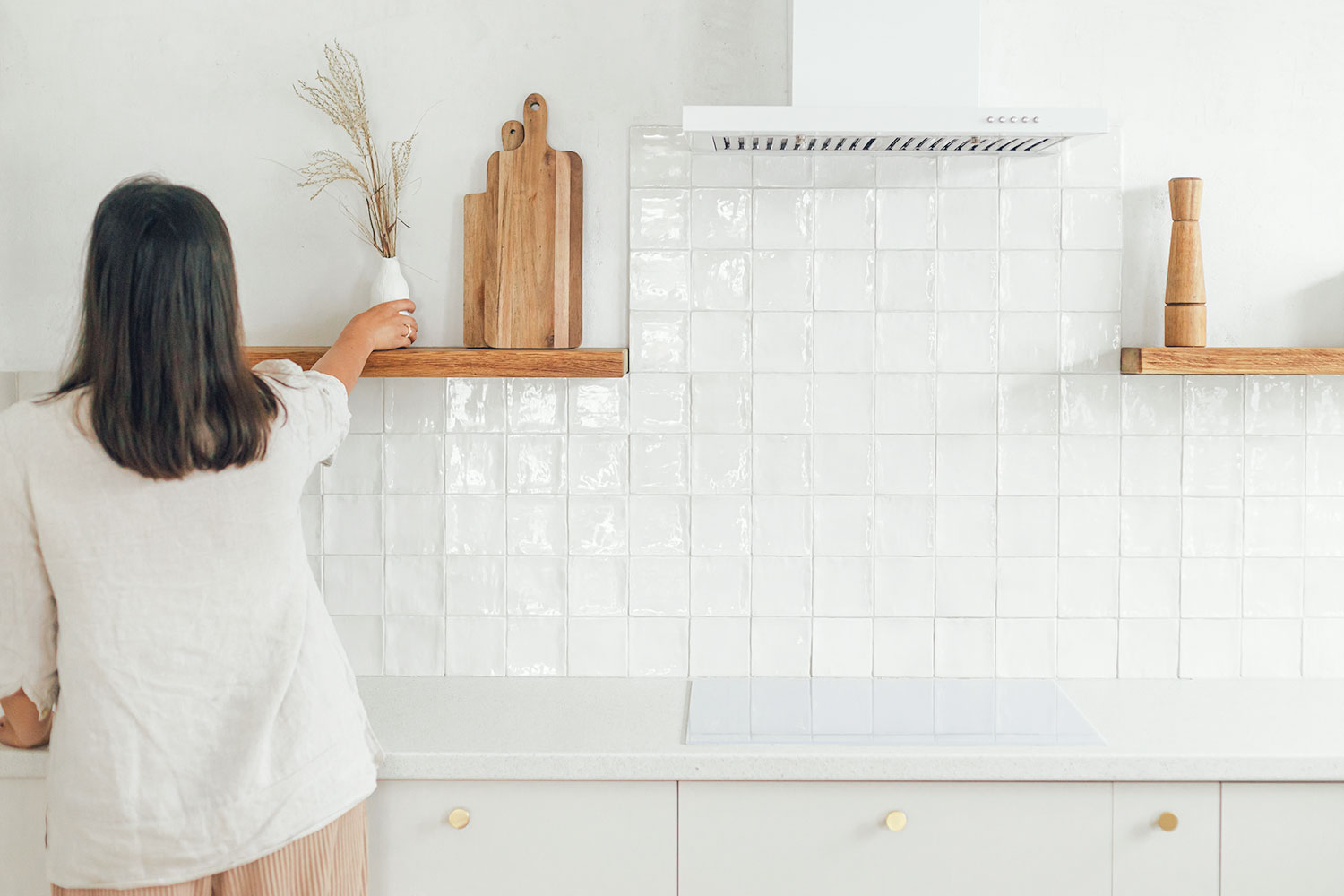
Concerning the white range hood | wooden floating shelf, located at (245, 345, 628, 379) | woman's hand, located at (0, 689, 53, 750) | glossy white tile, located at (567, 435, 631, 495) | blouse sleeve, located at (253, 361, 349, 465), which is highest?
the white range hood

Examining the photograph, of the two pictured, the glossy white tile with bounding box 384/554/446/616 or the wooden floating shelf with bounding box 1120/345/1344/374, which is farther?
the glossy white tile with bounding box 384/554/446/616

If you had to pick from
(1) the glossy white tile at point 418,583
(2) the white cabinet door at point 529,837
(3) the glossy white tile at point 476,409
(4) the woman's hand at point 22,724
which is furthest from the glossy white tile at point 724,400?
(4) the woman's hand at point 22,724

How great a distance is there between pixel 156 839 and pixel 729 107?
1.33m

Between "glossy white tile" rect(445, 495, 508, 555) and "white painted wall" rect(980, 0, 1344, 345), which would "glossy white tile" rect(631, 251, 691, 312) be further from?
"white painted wall" rect(980, 0, 1344, 345)

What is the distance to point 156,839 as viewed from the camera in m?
1.28

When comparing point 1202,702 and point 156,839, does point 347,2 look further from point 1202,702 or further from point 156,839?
point 1202,702

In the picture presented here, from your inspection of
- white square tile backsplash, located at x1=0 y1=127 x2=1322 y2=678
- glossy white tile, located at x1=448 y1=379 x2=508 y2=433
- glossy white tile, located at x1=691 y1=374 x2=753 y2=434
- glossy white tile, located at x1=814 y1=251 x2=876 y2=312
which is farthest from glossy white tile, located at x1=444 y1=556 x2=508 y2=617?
glossy white tile, located at x1=814 y1=251 x2=876 y2=312

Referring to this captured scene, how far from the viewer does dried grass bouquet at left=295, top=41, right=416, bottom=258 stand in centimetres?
187

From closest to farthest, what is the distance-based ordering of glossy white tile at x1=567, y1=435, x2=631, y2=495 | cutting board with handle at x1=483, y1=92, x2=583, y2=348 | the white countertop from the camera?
the white countertop, cutting board with handle at x1=483, y1=92, x2=583, y2=348, glossy white tile at x1=567, y1=435, x2=631, y2=495

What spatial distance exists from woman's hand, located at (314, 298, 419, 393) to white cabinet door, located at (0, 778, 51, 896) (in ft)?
2.68

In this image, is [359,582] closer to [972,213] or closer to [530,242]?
[530,242]

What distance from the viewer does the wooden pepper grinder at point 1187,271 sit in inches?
71.2

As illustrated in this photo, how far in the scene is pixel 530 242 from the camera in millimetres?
1850

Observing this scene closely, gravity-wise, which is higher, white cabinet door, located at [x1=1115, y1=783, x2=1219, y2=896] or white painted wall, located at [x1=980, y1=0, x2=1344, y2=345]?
white painted wall, located at [x1=980, y1=0, x2=1344, y2=345]
